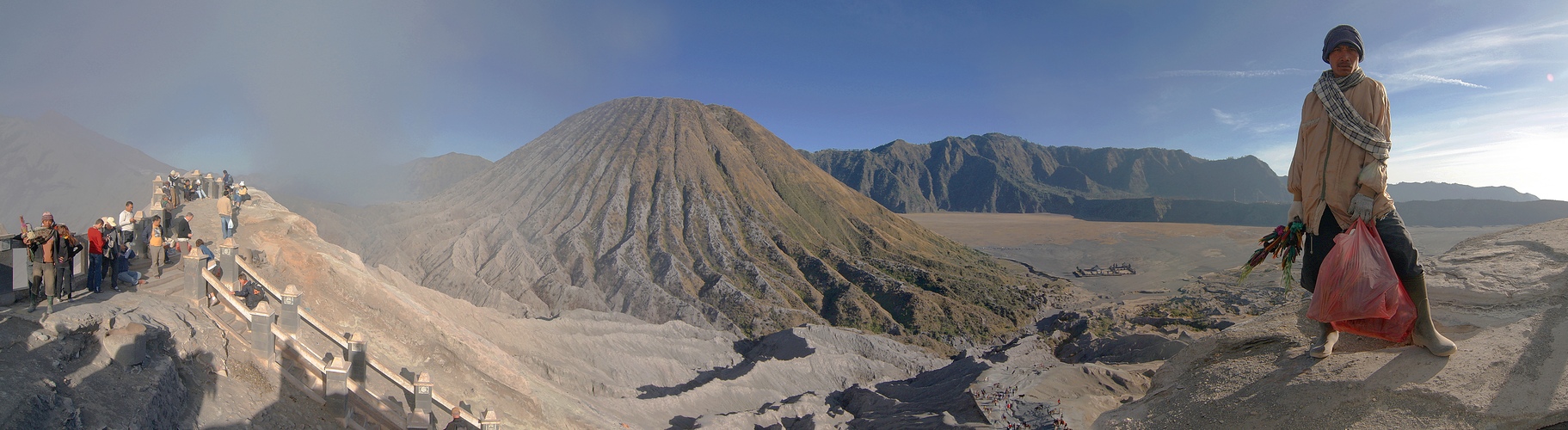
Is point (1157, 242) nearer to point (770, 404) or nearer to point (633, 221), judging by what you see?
point (633, 221)

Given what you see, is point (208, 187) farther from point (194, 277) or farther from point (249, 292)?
point (194, 277)

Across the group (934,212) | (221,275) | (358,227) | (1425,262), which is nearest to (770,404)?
(221,275)

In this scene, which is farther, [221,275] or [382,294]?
[382,294]

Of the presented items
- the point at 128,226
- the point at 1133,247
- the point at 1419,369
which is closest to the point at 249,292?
the point at 128,226

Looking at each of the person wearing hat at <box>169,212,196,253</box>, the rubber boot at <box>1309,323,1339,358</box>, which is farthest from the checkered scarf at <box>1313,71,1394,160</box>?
the person wearing hat at <box>169,212,196,253</box>

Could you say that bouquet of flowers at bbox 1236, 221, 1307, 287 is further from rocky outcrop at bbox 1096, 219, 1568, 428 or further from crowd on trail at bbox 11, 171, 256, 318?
crowd on trail at bbox 11, 171, 256, 318

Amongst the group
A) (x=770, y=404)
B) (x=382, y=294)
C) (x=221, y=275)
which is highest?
(x=221, y=275)
